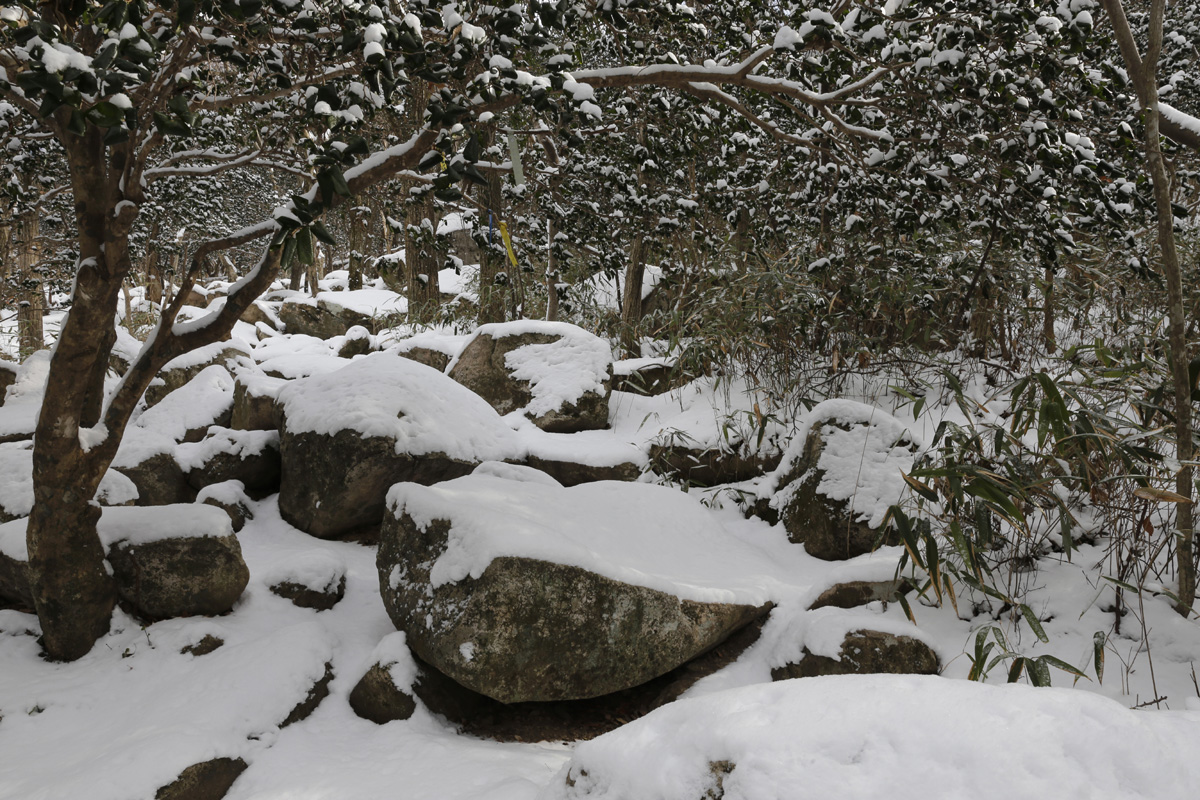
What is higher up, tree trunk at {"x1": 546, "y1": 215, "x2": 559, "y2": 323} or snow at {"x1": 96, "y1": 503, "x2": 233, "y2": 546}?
tree trunk at {"x1": 546, "y1": 215, "x2": 559, "y2": 323}

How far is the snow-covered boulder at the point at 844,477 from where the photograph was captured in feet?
10.2

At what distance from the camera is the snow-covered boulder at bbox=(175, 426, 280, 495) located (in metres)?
4.05

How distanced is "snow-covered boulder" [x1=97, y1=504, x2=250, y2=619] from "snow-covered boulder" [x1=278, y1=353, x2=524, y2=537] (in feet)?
2.54

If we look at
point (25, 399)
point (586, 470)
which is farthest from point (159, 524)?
point (25, 399)

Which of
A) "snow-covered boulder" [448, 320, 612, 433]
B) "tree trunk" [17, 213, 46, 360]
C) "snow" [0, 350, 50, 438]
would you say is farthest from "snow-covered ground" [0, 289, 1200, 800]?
"tree trunk" [17, 213, 46, 360]

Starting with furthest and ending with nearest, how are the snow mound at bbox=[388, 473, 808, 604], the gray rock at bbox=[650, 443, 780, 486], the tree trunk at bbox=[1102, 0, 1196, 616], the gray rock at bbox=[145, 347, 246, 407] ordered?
the gray rock at bbox=[145, 347, 246, 407] → the gray rock at bbox=[650, 443, 780, 486] → the snow mound at bbox=[388, 473, 808, 604] → the tree trunk at bbox=[1102, 0, 1196, 616]

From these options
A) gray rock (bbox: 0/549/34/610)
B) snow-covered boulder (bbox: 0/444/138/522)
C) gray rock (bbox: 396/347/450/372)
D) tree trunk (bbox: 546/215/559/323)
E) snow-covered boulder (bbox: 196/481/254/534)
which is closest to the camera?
gray rock (bbox: 0/549/34/610)

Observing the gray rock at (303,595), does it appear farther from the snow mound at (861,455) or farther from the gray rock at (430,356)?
the gray rock at (430,356)

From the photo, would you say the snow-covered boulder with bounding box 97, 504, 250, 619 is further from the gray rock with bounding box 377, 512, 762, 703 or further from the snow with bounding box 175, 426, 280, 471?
the snow with bounding box 175, 426, 280, 471

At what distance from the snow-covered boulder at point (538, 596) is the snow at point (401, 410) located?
82 centimetres

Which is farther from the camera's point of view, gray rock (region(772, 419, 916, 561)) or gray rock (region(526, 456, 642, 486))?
gray rock (region(526, 456, 642, 486))

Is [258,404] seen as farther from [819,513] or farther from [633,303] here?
[633,303]

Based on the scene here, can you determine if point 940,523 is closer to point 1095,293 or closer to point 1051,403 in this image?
point 1051,403

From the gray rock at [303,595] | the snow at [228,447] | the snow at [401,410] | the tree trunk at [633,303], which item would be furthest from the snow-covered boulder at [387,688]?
the tree trunk at [633,303]
